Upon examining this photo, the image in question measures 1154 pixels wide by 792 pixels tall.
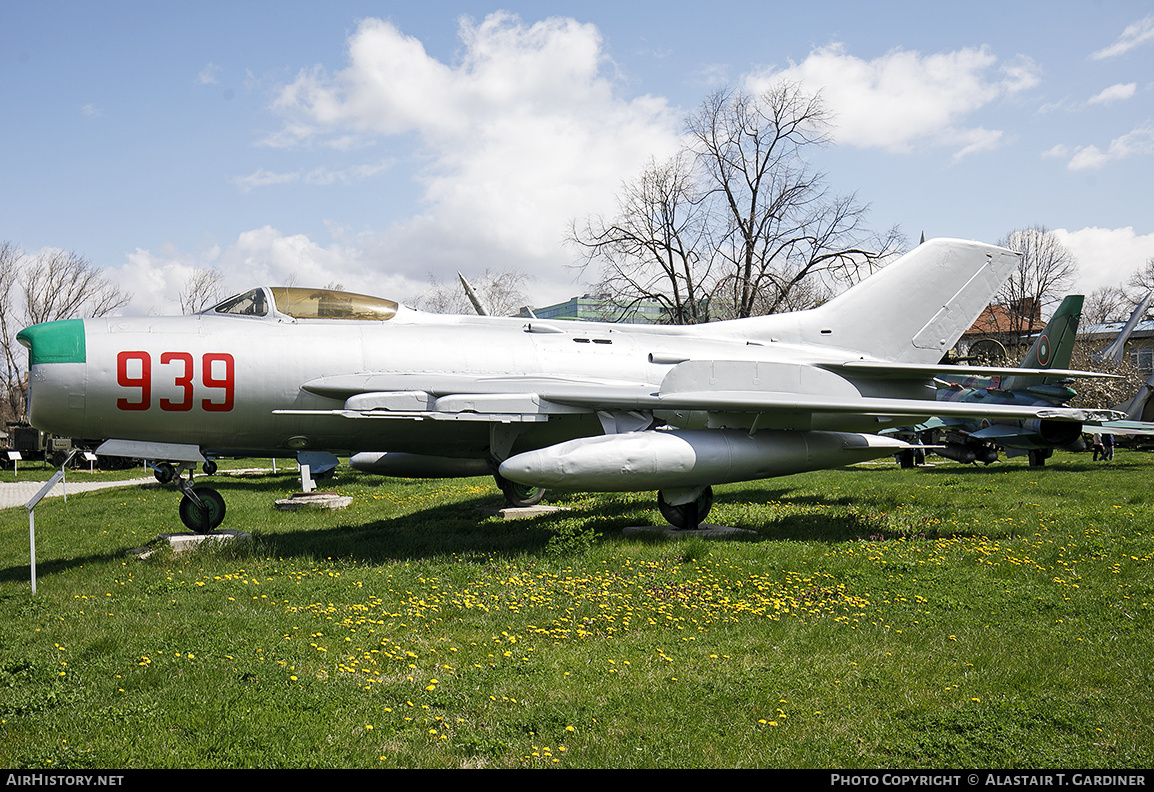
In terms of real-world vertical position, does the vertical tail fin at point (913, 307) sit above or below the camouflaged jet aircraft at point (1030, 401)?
above

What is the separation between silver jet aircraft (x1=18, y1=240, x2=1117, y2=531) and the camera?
8.48 m

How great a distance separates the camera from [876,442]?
10531 millimetres

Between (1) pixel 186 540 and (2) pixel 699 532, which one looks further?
(2) pixel 699 532

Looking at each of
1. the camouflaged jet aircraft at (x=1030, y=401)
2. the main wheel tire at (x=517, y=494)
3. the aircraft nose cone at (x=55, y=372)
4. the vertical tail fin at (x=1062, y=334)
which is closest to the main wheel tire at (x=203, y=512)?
the aircraft nose cone at (x=55, y=372)

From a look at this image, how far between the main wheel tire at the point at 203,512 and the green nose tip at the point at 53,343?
237 centimetres

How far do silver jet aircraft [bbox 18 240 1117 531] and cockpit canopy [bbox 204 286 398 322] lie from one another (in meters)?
0.02

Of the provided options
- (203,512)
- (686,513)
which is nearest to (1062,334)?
(686,513)

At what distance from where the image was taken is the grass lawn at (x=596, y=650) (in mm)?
4020

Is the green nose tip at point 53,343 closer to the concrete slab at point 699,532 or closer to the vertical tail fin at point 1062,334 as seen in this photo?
the concrete slab at point 699,532

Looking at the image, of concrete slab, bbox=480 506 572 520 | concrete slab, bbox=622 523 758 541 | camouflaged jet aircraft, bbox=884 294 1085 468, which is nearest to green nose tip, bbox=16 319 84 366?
concrete slab, bbox=480 506 572 520

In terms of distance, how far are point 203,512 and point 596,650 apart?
6501mm

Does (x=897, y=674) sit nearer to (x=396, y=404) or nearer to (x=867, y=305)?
(x=396, y=404)

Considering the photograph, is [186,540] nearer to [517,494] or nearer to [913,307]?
[517,494]

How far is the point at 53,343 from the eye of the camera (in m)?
8.23
